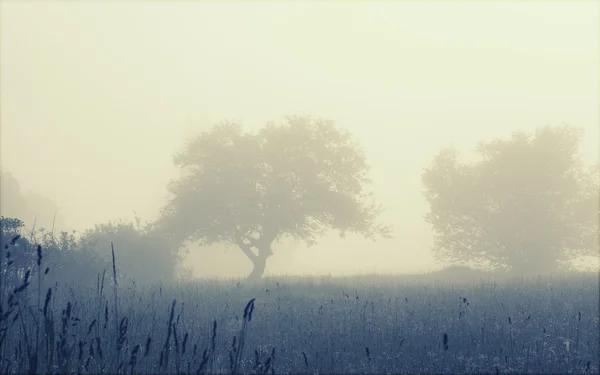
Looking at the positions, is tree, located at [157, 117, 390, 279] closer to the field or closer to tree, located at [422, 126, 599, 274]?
tree, located at [422, 126, 599, 274]

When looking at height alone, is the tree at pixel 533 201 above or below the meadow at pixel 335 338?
above

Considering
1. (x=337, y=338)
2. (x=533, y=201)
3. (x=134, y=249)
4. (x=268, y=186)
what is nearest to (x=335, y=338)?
(x=337, y=338)

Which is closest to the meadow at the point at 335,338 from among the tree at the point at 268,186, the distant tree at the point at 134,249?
the distant tree at the point at 134,249

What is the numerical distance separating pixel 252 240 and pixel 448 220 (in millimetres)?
16539

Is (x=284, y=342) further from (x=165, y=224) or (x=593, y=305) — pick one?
(x=165, y=224)

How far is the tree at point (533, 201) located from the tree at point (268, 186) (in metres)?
8.78

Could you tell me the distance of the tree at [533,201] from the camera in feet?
125

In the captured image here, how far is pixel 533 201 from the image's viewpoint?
37.9 metres

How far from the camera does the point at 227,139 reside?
132 feet

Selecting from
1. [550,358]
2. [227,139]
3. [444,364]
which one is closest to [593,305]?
[550,358]

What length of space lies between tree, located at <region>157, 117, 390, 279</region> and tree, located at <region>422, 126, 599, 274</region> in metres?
8.78

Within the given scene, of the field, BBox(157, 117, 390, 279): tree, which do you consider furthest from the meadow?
BBox(157, 117, 390, 279): tree

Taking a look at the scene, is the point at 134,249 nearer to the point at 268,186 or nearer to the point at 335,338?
the point at 268,186

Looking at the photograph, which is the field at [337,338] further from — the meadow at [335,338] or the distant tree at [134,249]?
the distant tree at [134,249]
